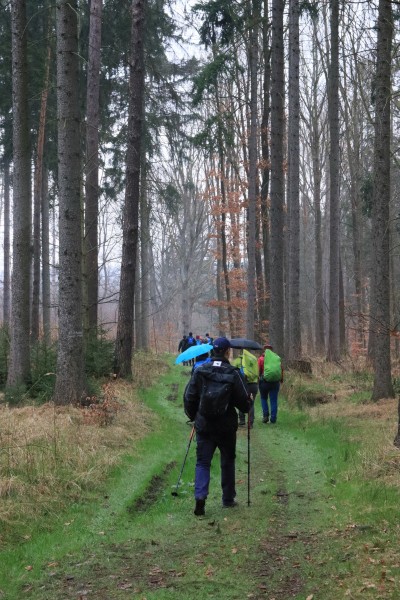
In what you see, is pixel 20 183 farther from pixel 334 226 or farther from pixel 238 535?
pixel 334 226

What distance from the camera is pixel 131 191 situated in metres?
16.5

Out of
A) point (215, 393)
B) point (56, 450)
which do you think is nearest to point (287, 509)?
point (215, 393)

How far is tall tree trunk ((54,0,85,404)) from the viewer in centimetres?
1114

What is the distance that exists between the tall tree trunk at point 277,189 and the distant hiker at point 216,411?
39.3ft

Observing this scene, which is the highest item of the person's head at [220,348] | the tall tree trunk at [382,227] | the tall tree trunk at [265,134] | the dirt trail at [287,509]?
the tall tree trunk at [265,134]

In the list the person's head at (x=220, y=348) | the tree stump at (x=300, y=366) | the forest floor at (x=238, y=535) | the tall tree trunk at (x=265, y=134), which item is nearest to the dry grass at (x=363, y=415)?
the forest floor at (x=238, y=535)

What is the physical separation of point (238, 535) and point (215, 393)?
5.21 feet

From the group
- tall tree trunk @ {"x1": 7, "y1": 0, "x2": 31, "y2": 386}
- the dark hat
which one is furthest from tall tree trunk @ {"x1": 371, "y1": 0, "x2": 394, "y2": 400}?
tall tree trunk @ {"x1": 7, "y1": 0, "x2": 31, "y2": 386}

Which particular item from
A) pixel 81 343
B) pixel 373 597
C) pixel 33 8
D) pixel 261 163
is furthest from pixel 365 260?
pixel 373 597

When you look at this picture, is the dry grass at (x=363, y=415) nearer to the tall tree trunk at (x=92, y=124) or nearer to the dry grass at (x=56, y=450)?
the dry grass at (x=56, y=450)

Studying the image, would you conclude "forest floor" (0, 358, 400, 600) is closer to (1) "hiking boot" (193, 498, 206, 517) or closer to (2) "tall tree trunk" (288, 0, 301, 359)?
(1) "hiking boot" (193, 498, 206, 517)

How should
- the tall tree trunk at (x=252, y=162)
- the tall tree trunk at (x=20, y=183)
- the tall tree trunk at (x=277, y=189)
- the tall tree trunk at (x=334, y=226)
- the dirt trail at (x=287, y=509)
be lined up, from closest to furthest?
the dirt trail at (x=287, y=509) < the tall tree trunk at (x=20, y=183) < the tall tree trunk at (x=277, y=189) < the tall tree trunk at (x=252, y=162) < the tall tree trunk at (x=334, y=226)

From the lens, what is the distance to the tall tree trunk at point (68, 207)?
11.1 meters

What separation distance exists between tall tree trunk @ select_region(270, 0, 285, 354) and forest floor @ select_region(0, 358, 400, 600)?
8.78m
